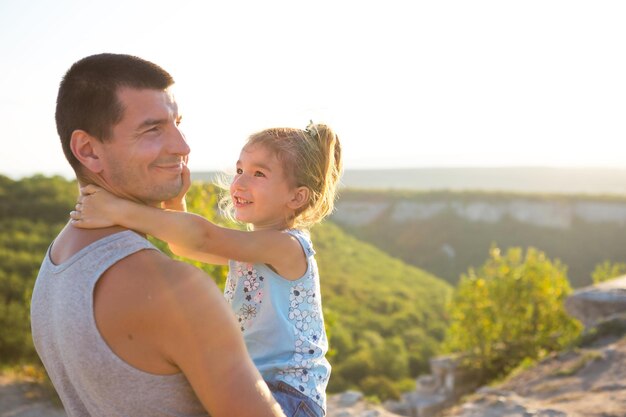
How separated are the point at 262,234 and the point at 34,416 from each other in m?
5.90

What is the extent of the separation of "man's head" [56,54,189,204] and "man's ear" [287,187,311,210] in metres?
0.96

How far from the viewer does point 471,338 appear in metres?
12.0

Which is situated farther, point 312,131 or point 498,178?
point 498,178

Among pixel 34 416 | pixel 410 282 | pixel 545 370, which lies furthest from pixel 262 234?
pixel 410 282

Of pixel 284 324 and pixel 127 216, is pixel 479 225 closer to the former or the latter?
pixel 284 324

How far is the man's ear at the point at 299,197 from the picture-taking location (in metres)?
3.08

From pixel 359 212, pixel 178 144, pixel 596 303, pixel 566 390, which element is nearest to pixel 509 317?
pixel 596 303

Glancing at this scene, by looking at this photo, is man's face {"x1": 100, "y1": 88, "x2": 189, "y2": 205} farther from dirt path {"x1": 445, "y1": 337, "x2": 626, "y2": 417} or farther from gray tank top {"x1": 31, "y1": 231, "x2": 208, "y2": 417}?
dirt path {"x1": 445, "y1": 337, "x2": 626, "y2": 417}

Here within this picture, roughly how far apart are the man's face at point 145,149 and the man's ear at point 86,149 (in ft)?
0.07

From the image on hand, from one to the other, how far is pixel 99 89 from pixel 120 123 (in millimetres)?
115

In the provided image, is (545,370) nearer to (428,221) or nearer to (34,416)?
(34,416)

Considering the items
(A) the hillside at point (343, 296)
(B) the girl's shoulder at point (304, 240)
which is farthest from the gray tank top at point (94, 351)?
(A) the hillside at point (343, 296)

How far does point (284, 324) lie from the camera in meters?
2.62

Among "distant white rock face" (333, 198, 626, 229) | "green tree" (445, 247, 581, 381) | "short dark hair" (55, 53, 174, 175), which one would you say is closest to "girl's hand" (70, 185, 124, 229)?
"short dark hair" (55, 53, 174, 175)
